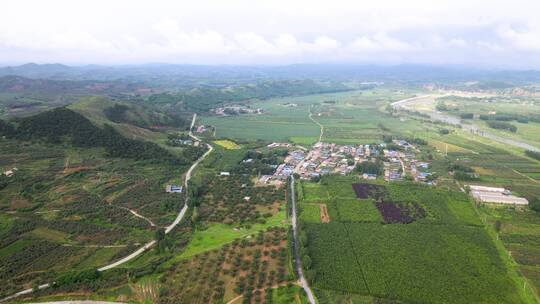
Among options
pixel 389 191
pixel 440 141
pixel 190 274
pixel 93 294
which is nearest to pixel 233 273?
pixel 190 274

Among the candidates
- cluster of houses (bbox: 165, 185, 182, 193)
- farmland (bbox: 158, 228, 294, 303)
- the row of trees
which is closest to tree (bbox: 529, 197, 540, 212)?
farmland (bbox: 158, 228, 294, 303)

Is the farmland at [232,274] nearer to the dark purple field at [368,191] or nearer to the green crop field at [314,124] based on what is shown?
the dark purple field at [368,191]

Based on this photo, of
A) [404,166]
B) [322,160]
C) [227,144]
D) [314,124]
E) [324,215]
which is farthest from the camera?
[314,124]

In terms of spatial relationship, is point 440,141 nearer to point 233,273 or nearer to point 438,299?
point 438,299

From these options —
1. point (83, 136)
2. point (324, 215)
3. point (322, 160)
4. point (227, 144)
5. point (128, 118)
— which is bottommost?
point (324, 215)

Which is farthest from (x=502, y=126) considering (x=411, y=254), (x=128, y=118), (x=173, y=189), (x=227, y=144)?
(x=128, y=118)

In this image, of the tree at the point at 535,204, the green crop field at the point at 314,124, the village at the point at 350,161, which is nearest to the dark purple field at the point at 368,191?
the village at the point at 350,161

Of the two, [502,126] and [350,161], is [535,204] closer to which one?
[350,161]
